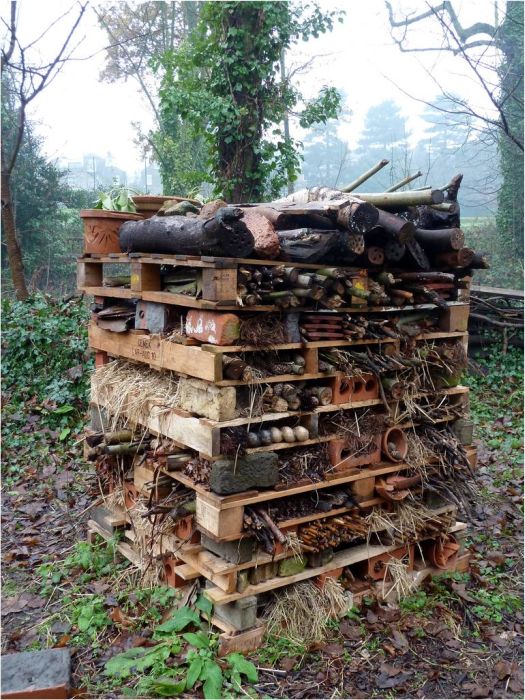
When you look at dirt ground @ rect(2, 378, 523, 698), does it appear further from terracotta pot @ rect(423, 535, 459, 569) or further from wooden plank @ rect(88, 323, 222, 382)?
wooden plank @ rect(88, 323, 222, 382)

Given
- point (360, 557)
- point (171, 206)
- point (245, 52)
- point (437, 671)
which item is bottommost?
point (437, 671)

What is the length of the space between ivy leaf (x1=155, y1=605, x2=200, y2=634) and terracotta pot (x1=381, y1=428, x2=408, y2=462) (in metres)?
1.66

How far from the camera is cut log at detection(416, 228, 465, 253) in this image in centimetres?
392

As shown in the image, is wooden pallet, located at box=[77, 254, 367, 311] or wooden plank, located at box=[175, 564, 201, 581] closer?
wooden pallet, located at box=[77, 254, 367, 311]

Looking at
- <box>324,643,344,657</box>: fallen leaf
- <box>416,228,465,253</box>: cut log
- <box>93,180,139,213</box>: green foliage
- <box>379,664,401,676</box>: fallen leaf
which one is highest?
<box>93,180,139,213</box>: green foliage

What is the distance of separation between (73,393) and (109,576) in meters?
3.62

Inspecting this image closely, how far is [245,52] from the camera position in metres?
9.02

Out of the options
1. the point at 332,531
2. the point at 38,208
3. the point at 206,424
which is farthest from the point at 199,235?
the point at 38,208

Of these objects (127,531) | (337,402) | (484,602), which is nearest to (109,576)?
(127,531)

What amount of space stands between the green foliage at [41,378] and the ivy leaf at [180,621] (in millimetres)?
3357

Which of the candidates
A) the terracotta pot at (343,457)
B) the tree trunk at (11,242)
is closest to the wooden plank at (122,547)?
the terracotta pot at (343,457)

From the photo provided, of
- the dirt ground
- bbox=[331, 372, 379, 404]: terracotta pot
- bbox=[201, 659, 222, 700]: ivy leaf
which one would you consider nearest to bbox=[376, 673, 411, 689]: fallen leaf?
the dirt ground

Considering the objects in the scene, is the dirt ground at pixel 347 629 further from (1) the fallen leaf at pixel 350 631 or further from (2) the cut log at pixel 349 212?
(2) the cut log at pixel 349 212

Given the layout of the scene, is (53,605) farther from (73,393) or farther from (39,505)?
(73,393)
